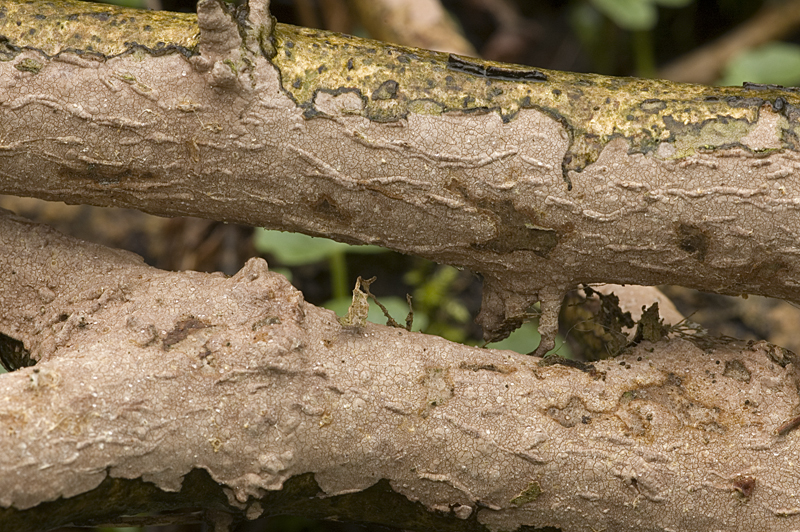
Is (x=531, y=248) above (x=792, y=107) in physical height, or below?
below

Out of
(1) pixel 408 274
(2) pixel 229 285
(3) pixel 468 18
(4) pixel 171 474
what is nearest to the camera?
(4) pixel 171 474

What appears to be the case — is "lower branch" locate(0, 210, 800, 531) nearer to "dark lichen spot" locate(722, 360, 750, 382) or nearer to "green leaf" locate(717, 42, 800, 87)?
"dark lichen spot" locate(722, 360, 750, 382)

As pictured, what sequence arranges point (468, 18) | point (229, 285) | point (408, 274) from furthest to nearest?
point (468, 18) < point (408, 274) < point (229, 285)

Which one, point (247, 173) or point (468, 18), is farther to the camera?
point (468, 18)

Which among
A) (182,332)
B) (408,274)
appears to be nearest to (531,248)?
(182,332)

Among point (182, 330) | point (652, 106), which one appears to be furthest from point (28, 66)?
point (652, 106)

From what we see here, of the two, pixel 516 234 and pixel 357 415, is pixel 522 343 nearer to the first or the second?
pixel 516 234

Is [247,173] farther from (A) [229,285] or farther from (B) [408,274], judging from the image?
(B) [408,274]

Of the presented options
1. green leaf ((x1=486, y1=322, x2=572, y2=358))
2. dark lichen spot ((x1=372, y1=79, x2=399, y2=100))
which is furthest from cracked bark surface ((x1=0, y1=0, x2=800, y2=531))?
green leaf ((x1=486, y1=322, x2=572, y2=358))
